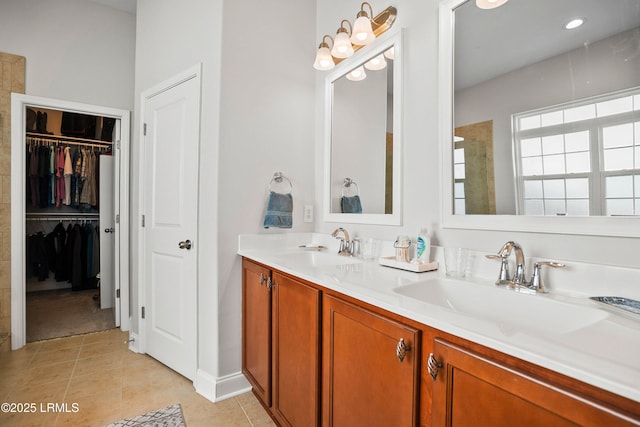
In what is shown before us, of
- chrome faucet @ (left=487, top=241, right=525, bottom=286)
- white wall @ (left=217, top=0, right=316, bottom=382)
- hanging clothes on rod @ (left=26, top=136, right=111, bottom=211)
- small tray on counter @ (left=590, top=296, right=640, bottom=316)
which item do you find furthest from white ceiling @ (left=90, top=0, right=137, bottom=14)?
small tray on counter @ (left=590, top=296, right=640, bottom=316)

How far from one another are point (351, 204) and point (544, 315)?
49.0 inches

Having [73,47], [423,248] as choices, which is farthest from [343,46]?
[73,47]

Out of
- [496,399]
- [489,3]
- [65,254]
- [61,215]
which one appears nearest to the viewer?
[496,399]

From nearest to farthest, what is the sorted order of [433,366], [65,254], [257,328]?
[433,366] < [257,328] < [65,254]

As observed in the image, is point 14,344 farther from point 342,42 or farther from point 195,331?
point 342,42

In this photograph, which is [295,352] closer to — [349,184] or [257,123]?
[349,184]

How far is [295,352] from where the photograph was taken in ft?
4.55

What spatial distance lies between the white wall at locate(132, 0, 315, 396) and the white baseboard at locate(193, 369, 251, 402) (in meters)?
0.04

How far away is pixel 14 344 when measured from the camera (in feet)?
8.25

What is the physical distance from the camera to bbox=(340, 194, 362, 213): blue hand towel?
197 centimetres

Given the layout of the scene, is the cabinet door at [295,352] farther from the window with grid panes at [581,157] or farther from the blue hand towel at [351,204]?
the window with grid panes at [581,157]

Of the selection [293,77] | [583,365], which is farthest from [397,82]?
[583,365]

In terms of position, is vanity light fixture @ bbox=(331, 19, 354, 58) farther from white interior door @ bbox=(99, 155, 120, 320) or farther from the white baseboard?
white interior door @ bbox=(99, 155, 120, 320)

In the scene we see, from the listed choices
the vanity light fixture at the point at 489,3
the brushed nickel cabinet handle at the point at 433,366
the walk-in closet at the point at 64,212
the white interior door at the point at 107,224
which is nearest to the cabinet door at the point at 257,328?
the brushed nickel cabinet handle at the point at 433,366
